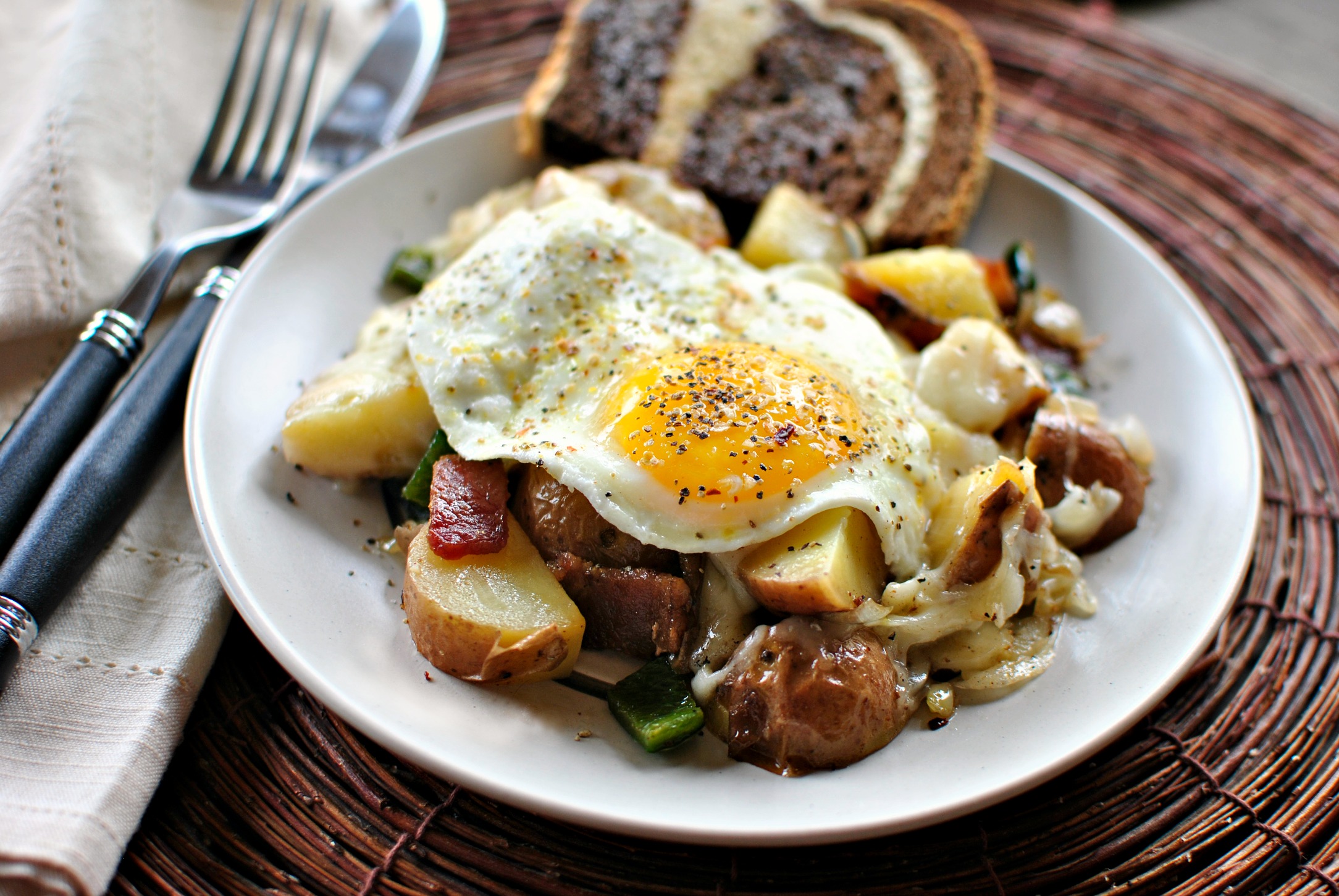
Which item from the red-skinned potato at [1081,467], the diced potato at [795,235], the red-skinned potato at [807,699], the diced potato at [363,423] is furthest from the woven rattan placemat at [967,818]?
the diced potato at [795,235]

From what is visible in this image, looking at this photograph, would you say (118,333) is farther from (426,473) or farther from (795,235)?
(795,235)

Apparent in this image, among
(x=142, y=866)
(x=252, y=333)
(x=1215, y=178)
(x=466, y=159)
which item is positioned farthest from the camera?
(x=1215, y=178)

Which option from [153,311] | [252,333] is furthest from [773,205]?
[153,311]

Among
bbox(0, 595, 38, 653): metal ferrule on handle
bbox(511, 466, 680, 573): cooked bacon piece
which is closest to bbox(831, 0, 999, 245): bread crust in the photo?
bbox(511, 466, 680, 573): cooked bacon piece

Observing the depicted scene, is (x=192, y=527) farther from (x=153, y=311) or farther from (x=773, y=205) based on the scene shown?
(x=773, y=205)

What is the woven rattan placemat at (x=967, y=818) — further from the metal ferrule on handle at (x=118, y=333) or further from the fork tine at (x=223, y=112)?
the fork tine at (x=223, y=112)

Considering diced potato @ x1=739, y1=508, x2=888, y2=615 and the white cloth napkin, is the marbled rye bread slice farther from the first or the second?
diced potato @ x1=739, y1=508, x2=888, y2=615
